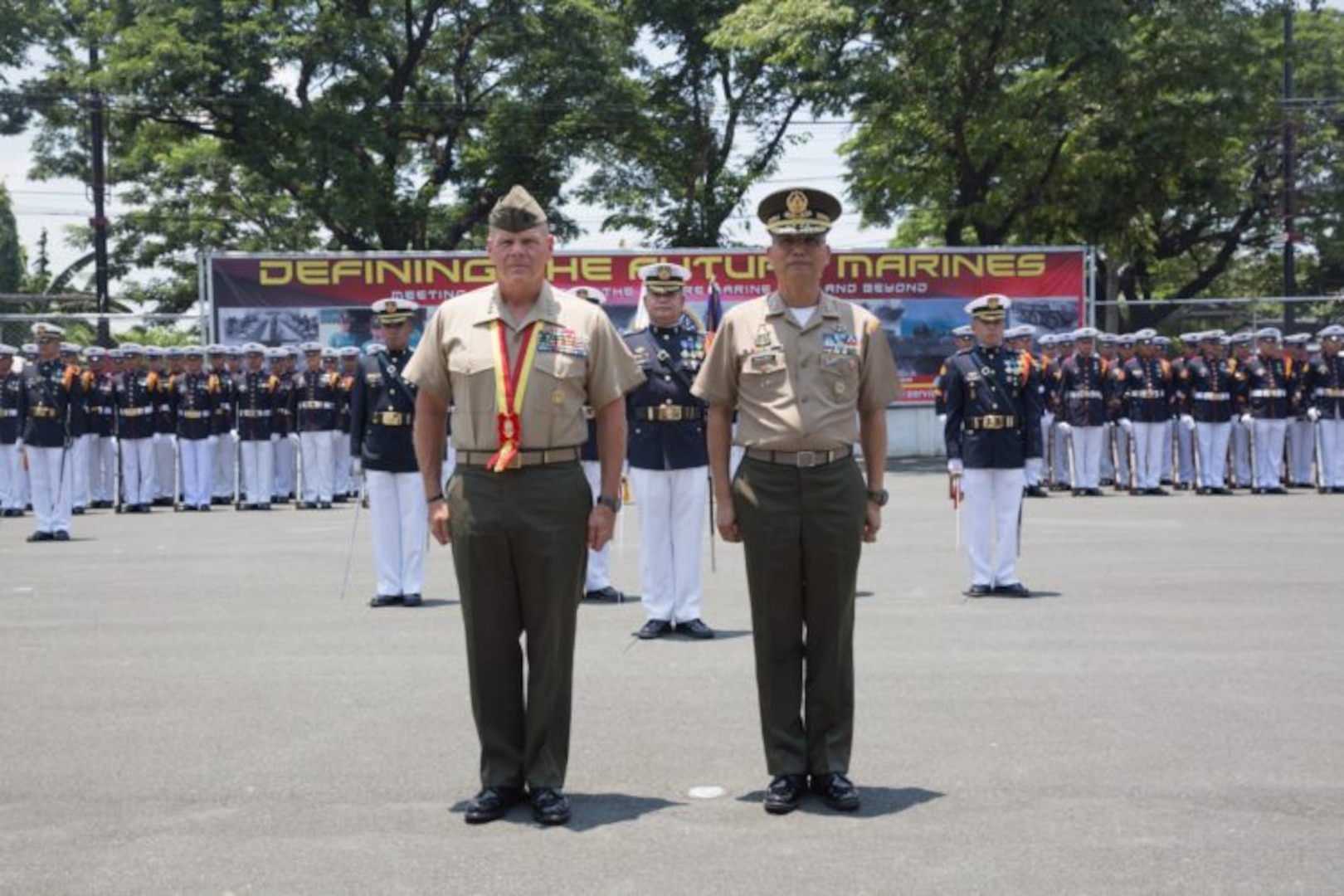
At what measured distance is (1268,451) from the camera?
22.9 m

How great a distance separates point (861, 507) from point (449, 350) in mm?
1714

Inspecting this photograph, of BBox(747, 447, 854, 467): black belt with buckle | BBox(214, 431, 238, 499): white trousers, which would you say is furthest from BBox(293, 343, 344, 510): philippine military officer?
BBox(747, 447, 854, 467): black belt with buckle

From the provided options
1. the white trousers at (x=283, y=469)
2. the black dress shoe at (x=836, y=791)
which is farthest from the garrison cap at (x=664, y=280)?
the white trousers at (x=283, y=469)

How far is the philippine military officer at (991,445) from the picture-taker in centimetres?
1183

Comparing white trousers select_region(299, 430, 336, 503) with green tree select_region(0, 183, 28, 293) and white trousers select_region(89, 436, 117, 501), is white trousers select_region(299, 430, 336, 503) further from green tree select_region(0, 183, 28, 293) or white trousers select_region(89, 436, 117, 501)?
green tree select_region(0, 183, 28, 293)

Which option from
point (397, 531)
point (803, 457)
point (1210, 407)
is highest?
point (1210, 407)

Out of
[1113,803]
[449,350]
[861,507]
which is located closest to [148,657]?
[449,350]

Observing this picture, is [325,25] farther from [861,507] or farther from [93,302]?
[861,507]

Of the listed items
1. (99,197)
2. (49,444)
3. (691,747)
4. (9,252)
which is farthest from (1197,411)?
(9,252)

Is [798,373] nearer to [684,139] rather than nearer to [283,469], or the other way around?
[283,469]

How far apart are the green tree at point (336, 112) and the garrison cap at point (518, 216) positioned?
2844cm

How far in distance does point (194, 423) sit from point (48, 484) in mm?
5566

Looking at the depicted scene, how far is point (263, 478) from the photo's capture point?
23.1 meters

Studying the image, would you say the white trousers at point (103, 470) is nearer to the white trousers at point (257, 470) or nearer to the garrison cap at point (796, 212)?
the white trousers at point (257, 470)
